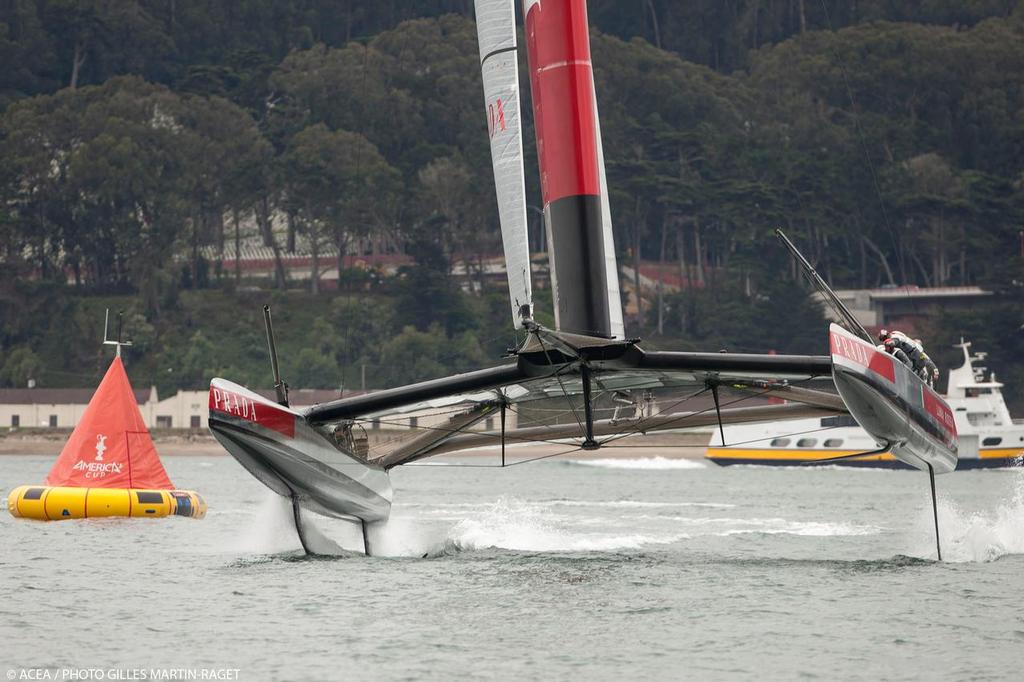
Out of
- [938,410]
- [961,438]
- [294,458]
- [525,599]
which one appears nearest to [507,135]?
[294,458]

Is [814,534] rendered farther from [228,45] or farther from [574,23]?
[228,45]

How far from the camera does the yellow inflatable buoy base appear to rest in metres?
16.7

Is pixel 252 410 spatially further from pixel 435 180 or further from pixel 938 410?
pixel 435 180

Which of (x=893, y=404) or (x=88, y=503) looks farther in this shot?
(x=88, y=503)

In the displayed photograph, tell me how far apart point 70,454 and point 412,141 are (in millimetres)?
70308

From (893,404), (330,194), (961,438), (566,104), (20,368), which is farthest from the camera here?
(330,194)

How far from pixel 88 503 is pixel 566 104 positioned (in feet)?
25.3

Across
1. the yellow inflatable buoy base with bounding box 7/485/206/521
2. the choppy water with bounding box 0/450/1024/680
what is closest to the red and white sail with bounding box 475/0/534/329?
the choppy water with bounding box 0/450/1024/680

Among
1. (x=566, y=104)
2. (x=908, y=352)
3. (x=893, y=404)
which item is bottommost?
(x=893, y=404)

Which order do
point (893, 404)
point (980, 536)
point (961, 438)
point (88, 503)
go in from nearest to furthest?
point (893, 404) → point (980, 536) → point (88, 503) → point (961, 438)

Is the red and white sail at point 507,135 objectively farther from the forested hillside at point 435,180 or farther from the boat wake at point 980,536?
the forested hillside at point 435,180

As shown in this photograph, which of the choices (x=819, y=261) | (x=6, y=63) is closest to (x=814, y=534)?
(x=819, y=261)

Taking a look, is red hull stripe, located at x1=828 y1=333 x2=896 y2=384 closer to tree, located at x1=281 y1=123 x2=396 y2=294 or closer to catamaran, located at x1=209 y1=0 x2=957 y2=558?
catamaran, located at x1=209 y1=0 x2=957 y2=558

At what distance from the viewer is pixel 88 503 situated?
16.7 meters
